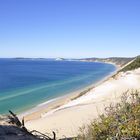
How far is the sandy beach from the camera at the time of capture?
15.2m

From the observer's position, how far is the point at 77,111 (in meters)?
20.3

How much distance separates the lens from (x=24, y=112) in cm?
3108

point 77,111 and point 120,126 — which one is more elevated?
point 120,126

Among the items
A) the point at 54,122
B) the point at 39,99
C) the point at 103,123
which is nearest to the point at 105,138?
the point at 103,123

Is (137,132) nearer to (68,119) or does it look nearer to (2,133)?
(2,133)

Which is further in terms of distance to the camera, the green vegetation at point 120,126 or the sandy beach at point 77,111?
the sandy beach at point 77,111

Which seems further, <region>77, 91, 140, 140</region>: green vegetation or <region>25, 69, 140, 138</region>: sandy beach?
<region>25, 69, 140, 138</region>: sandy beach

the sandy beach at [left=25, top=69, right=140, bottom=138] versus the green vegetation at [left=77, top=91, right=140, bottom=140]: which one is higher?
the green vegetation at [left=77, top=91, right=140, bottom=140]

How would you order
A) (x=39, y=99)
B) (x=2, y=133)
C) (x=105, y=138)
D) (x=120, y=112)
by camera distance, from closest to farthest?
(x=105, y=138) → (x=120, y=112) → (x=2, y=133) → (x=39, y=99)

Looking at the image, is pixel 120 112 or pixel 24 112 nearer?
pixel 120 112

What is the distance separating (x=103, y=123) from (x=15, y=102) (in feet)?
106

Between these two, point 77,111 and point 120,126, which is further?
point 77,111

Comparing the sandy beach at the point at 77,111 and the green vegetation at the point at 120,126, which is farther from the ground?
the green vegetation at the point at 120,126

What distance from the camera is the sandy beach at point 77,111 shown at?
15.2 meters
